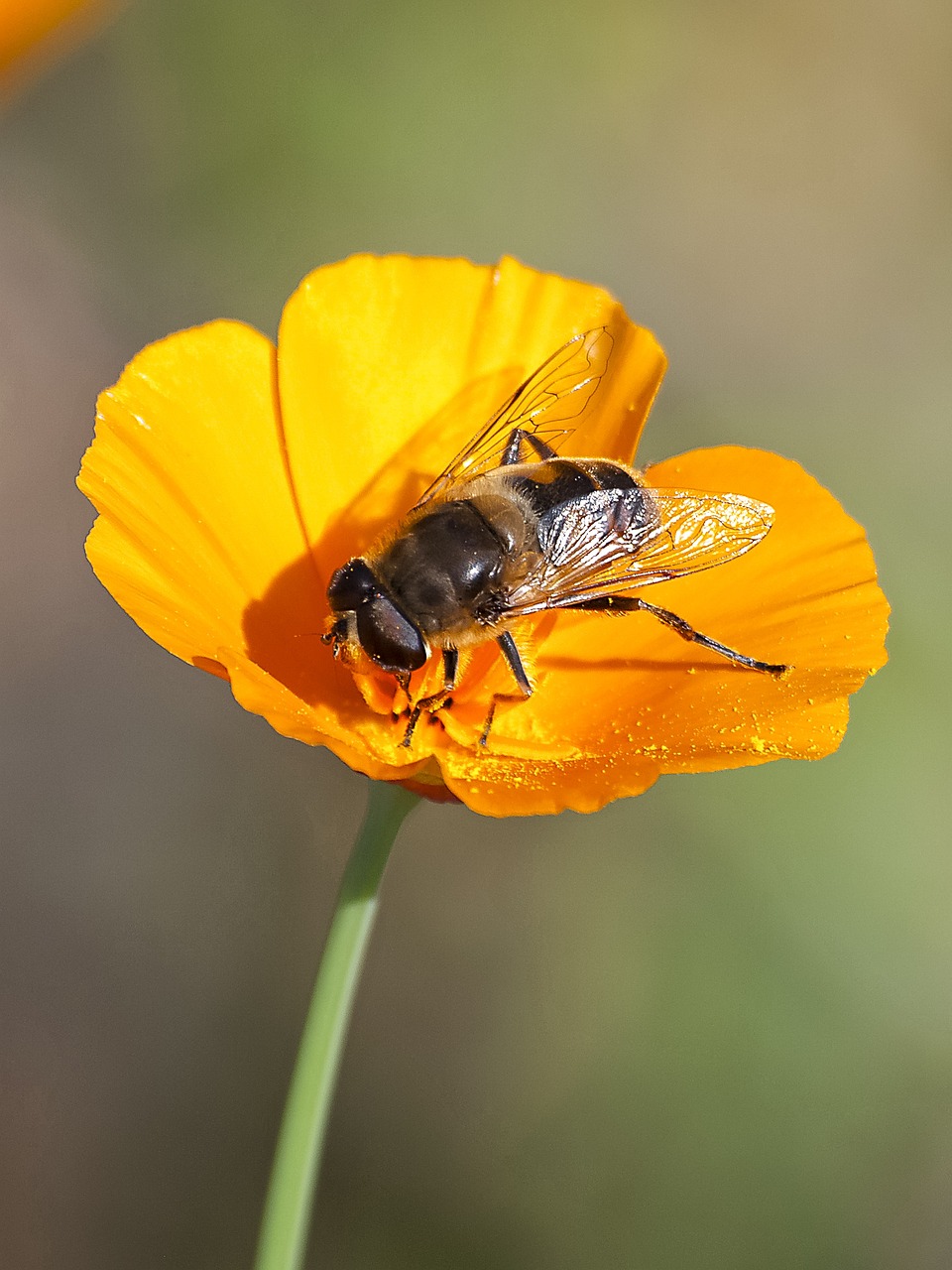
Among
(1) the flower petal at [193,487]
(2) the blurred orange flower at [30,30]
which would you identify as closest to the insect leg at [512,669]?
(1) the flower petal at [193,487]

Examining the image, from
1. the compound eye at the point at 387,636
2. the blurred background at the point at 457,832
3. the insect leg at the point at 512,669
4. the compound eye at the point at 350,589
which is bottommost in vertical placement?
the blurred background at the point at 457,832

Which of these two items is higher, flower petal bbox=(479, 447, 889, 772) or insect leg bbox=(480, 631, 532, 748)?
insect leg bbox=(480, 631, 532, 748)

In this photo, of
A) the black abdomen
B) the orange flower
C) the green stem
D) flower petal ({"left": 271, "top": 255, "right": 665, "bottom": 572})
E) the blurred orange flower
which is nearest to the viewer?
the green stem

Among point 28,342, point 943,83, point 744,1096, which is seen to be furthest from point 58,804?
point 943,83

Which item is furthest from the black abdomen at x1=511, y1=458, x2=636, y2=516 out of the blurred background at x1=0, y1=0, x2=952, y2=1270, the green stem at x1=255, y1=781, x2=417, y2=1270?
the blurred background at x1=0, y1=0, x2=952, y2=1270

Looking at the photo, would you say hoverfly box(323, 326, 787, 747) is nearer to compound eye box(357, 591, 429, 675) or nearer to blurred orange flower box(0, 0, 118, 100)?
compound eye box(357, 591, 429, 675)

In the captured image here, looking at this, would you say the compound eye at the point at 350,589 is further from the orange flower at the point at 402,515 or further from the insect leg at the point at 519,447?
the insect leg at the point at 519,447

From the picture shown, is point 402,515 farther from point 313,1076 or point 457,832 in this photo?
point 457,832
